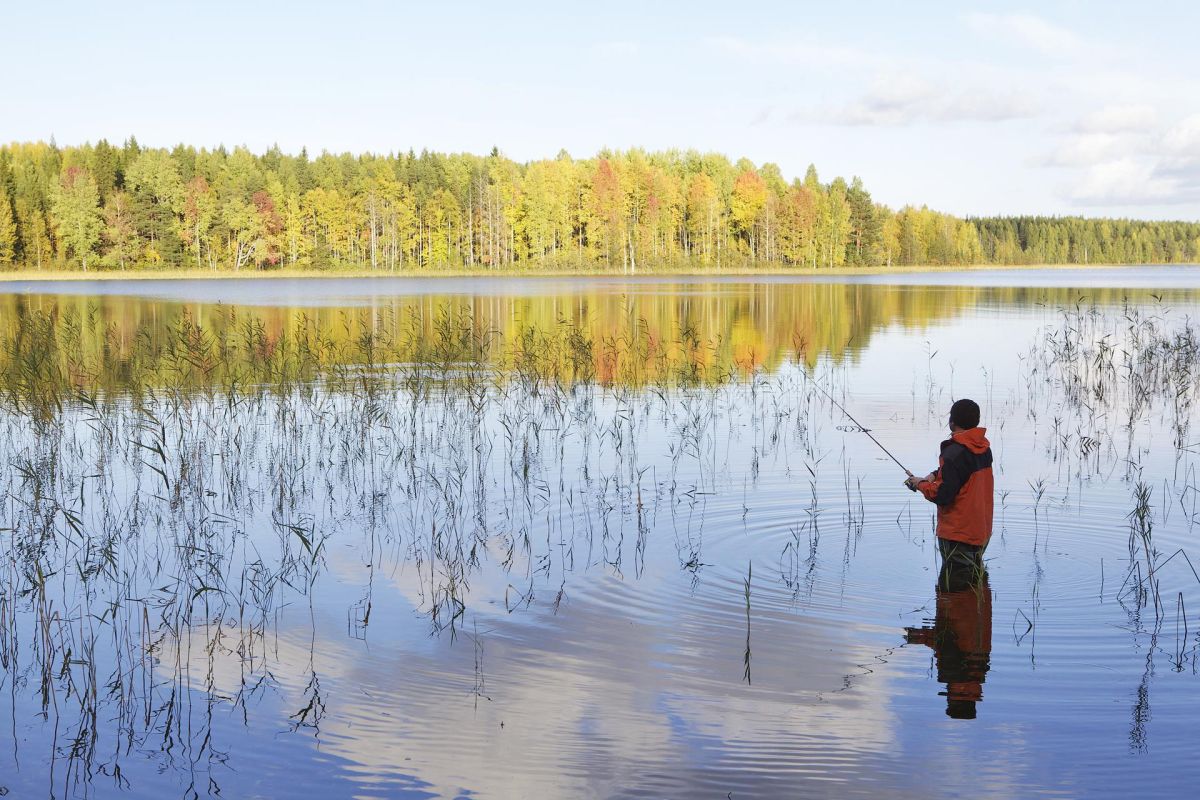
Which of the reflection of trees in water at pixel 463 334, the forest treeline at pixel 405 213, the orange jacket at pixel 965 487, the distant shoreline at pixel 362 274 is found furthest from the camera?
the forest treeline at pixel 405 213

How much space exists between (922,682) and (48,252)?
105 metres

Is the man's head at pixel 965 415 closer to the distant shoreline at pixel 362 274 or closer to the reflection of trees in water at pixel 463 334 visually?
the reflection of trees in water at pixel 463 334

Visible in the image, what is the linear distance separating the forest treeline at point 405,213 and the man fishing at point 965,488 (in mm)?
94811

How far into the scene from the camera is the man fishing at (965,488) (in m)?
6.83

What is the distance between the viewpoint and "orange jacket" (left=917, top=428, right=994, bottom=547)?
6.82 metres

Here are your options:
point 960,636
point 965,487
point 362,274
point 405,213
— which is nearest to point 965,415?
point 965,487

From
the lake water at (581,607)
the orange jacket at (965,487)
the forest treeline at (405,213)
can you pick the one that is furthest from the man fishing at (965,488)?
the forest treeline at (405,213)

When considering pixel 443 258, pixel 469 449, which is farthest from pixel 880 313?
pixel 443 258

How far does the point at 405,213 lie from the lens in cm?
10781

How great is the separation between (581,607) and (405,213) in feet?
345

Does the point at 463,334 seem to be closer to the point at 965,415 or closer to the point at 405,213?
the point at 965,415

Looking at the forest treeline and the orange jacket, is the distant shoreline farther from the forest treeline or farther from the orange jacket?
the orange jacket

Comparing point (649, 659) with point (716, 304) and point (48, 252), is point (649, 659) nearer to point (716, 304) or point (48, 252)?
point (716, 304)

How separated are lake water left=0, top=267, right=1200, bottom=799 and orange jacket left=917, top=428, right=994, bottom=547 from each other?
54cm
